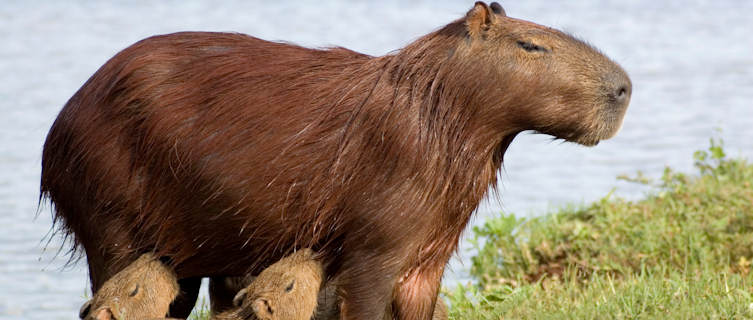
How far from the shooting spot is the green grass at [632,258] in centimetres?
520

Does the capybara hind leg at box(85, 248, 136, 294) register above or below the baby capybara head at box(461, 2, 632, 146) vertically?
below

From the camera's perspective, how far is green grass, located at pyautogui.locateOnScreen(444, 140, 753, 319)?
5.20m

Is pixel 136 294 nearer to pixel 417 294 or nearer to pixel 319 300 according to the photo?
pixel 319 300

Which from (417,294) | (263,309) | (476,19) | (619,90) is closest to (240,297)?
(263,309)

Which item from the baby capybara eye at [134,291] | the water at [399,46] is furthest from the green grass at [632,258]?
the baby capybara eye at [134,291]

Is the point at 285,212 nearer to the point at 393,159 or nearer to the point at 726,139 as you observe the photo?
the point at 393,159

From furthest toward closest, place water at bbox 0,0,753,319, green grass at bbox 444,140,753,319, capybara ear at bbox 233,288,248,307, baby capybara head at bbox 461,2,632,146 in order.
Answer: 1. water at bbox 0,0,753,319
2. green grass at bbox 444,140,753,319
3. capybara ear at bbox 233,288,248,307
4. baby capybara head at bbox 461,2,632,146

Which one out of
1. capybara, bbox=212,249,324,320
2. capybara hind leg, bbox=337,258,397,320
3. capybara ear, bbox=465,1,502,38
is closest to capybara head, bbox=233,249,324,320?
capybara, bbox=212,249,324,320

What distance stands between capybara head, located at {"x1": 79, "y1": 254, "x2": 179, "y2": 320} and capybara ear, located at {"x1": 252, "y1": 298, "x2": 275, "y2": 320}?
376 millimetres

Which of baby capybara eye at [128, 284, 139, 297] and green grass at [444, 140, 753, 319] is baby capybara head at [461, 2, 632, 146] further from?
baby capybara eye at [128, 284, 139, 297]

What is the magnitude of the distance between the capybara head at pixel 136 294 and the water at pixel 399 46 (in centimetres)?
184

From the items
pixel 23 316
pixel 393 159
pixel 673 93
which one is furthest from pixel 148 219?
pixel 673 93

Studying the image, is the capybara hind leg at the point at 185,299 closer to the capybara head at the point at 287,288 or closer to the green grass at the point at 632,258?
the capybara head at the point at 287,288

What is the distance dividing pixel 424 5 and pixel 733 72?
4669 mm
